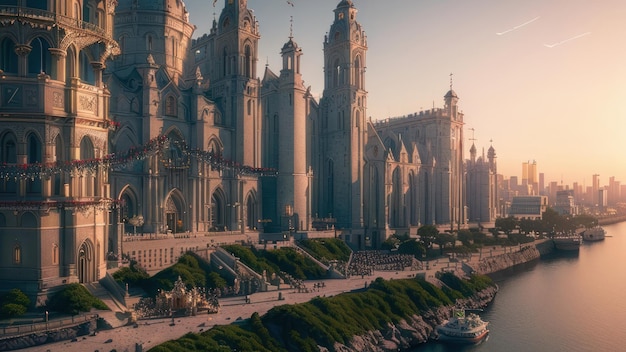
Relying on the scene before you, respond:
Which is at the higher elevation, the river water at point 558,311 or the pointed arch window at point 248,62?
the pointed arch window at point 248,62

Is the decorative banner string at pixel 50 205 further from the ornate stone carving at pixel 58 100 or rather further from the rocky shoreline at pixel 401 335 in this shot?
the rocky shoreline at pixel 401 335

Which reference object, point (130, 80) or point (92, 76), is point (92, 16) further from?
point (130, 80)

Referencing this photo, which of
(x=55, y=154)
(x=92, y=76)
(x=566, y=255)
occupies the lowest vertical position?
(x=566, y=255)

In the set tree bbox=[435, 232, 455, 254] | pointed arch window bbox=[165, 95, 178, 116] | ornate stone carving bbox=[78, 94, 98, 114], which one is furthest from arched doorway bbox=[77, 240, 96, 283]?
tree bbox=[435, 232, 455, 254]

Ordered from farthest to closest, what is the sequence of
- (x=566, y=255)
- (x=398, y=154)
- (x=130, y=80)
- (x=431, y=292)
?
(x=566, y=255), (x=398, y=154), (x=130, y=80), (x=431, y=292)

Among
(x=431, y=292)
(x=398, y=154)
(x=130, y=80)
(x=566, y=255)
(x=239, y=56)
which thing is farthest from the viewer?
(x=566, y=255)

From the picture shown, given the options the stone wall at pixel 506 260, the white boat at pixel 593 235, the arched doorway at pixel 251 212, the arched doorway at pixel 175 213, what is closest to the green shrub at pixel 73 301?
the arched doorway at pixel 175 213

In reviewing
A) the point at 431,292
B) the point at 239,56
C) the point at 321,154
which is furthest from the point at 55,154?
the point at 321,154

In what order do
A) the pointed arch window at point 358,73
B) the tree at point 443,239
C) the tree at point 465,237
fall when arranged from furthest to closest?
the tree at point 465,237 < the pointed arch window at point 358,73 < the tree at point 443,239
